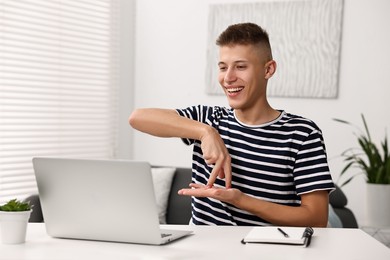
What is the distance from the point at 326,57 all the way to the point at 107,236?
11.3ft

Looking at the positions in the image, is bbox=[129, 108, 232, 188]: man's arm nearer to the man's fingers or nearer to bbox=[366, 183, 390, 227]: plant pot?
the man's fingers

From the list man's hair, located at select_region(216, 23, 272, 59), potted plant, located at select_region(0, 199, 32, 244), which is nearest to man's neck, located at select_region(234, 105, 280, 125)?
man's hair, located at select_region(216, 23, 272, 59)

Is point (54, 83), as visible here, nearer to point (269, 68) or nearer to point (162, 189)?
point (162, 189)

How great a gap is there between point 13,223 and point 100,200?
0.23m

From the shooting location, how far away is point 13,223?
1706 millimetres

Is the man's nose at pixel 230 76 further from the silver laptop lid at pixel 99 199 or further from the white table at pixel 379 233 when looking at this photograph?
the white table at pixel 379 233

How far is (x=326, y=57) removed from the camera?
4.86 m

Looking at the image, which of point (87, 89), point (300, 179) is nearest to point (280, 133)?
point (300, 179)

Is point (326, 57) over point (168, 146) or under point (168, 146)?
over

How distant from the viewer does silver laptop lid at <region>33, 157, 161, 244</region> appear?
1.65 metres

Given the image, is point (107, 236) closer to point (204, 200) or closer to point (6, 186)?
point (204, 200)

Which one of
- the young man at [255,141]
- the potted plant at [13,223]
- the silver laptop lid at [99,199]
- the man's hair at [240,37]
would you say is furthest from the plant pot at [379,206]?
the potted plant at [13,223]

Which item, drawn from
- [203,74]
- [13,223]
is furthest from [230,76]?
[203,74]

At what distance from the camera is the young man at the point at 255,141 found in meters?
2.15
